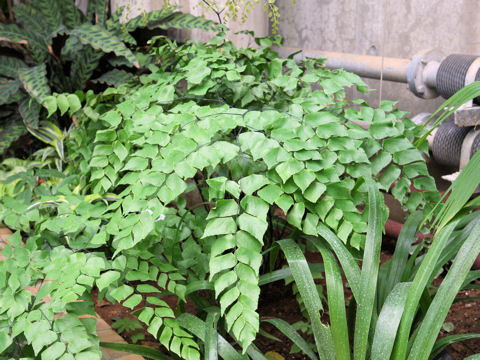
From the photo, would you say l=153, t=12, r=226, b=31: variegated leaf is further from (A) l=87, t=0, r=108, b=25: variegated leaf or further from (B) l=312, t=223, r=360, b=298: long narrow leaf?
(B) l=312, t=223, r=360, b=298: long narrow leaf

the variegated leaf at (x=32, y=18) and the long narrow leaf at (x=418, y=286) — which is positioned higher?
the variegated leaf at (x=32, y=18)

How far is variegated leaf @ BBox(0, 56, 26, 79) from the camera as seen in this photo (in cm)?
301

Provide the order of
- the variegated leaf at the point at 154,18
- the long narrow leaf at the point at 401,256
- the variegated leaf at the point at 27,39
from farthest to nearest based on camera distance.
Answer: the variegated leaf at the point at 154,18 < the variegated leaf at the point at 27,39 < the long narrow leaf at the point at 401,256

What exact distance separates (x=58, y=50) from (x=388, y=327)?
8.90 feet

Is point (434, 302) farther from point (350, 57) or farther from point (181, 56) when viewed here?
point (350, 57)

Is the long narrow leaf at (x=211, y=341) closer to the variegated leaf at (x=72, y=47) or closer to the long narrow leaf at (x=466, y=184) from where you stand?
the long narrow leaf at (x=466, y=184)

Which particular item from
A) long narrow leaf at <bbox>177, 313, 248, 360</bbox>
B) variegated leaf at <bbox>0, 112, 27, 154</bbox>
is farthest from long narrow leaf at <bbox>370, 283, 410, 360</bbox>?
variegated leaf at <bbox>0, 112, 27, 154</bbox>

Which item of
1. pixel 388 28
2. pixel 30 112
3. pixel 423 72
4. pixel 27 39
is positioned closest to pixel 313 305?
pixel 423 72

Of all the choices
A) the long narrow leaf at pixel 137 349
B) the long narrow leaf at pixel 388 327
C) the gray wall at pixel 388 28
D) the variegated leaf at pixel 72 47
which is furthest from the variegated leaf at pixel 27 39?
the long narrow leaf at pixel 388 327

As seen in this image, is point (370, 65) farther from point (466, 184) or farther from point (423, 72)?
point (466, 184)

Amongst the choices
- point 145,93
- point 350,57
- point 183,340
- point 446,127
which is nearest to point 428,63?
point 446,127

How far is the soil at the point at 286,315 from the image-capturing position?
4.76ft

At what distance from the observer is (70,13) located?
333cm

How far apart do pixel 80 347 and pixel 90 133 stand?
0.95 m
